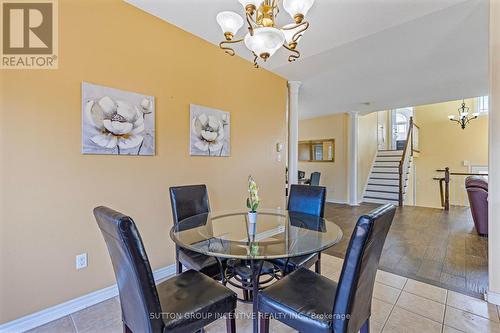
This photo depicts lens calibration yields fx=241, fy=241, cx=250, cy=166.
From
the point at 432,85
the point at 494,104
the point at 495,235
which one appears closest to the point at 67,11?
the point at 494,104

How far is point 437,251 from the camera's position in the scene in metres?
3.11

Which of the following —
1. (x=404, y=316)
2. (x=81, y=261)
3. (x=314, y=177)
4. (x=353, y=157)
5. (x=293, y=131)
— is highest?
(x=293, y=131)

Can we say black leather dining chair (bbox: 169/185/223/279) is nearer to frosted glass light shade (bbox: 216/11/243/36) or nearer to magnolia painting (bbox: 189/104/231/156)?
magnolia painting (bbox: 189/104/231/156)

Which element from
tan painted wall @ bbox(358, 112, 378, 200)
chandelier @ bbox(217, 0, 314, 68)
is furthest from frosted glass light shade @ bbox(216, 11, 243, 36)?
tan painted wall @ bbox(358, 112, 378, 200)

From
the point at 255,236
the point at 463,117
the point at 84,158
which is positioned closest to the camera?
the point at 255,236

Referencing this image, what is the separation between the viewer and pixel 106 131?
2010 mm

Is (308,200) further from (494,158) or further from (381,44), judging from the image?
(381,44)

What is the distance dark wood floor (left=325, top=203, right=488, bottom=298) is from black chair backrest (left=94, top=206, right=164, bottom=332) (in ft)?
8.24

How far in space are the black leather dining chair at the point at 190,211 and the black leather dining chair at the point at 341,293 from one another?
0.54 m

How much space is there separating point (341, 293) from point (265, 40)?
1.52m

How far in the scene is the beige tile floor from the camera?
1.68 m

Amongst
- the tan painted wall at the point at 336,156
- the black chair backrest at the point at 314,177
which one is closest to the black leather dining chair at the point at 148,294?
the black chair backrest at the point at 314,177

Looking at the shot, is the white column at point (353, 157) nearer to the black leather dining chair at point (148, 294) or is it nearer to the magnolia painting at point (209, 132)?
the magnolia painting at point (209, 132)

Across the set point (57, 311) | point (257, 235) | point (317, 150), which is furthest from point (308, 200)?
point (317, 150)
